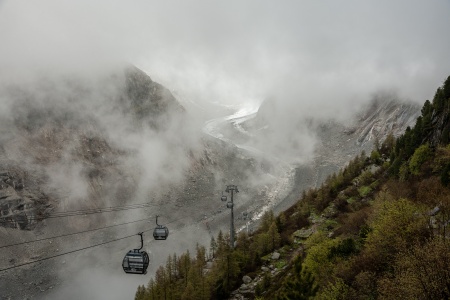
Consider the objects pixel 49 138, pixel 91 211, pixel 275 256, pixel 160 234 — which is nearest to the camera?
pixel 160 234

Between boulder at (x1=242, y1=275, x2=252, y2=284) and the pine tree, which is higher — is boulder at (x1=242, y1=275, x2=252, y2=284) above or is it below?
below

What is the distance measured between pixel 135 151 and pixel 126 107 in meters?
25.5

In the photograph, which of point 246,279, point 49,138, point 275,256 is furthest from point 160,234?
point 49,138

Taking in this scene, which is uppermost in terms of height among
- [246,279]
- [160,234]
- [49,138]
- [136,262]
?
[49,138]

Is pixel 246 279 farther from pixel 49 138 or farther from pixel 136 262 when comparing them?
pixel 49 138

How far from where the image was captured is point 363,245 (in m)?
38.5

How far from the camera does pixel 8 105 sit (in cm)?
13712

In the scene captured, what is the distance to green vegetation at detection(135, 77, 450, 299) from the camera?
22703 mm

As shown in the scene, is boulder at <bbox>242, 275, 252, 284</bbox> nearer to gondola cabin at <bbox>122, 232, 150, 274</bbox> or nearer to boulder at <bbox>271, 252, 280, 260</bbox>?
boulder at <bbox>271, 252, 280, 260</bbox>

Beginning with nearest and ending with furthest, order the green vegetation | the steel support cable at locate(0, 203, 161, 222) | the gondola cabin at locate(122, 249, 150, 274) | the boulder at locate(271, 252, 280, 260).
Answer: the green vegetation < the gondola cabin at locate(122, 249, 150, 274) < the boulder at locate(271, 252, 280, 260) < the steel support cable at locate(0, 203, 161, 222)

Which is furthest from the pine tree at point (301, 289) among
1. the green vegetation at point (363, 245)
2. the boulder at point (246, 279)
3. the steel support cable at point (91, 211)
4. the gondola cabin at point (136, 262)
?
the steel support cable at point (91, 211)

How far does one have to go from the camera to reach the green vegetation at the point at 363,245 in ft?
74.5

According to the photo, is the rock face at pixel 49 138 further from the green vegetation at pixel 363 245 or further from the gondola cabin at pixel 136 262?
the gondola cabin at pixel 136 262

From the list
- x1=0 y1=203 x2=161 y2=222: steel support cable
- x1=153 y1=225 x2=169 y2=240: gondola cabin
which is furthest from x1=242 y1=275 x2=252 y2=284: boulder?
x1=0 y1=203 x2=161 y2=222: steel support cable
